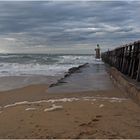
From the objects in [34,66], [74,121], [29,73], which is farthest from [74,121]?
[34,66]

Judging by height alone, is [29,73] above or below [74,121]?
below

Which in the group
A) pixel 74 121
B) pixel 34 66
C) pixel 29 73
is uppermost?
pixel 74 121

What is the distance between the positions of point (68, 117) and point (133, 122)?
1162 millimetres

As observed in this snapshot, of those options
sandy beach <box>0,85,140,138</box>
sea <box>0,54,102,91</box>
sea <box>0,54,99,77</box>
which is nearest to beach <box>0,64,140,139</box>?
sandy beach <box>0,85,140,138</box>

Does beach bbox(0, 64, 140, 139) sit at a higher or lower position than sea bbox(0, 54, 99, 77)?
higher

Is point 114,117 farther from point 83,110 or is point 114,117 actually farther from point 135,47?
point 135,47

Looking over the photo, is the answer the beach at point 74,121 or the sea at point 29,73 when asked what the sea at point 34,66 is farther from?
the beach at point 74,121

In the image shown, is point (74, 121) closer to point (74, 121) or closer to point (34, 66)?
point (74, 121)

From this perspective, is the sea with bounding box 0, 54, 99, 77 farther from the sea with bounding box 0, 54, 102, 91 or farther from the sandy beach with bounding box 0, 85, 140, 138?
the sandy beach with bounding box 0, 85, 140, 138

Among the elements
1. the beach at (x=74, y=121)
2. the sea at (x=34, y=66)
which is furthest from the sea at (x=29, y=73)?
the beach at (x=74, y=121)

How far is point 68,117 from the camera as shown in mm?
5773

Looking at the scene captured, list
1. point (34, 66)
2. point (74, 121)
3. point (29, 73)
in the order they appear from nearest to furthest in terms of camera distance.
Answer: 1. point (74, 121)
2. point (29, 73)
3. point (34, 66)

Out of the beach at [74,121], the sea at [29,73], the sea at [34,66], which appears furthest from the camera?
the sea at [34,66]

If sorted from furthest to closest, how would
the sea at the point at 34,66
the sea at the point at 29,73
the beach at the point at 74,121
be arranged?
1. the sea at the point at 34,66
2. the sea at the point at 29,73
3. the beach at the point at 74,121
